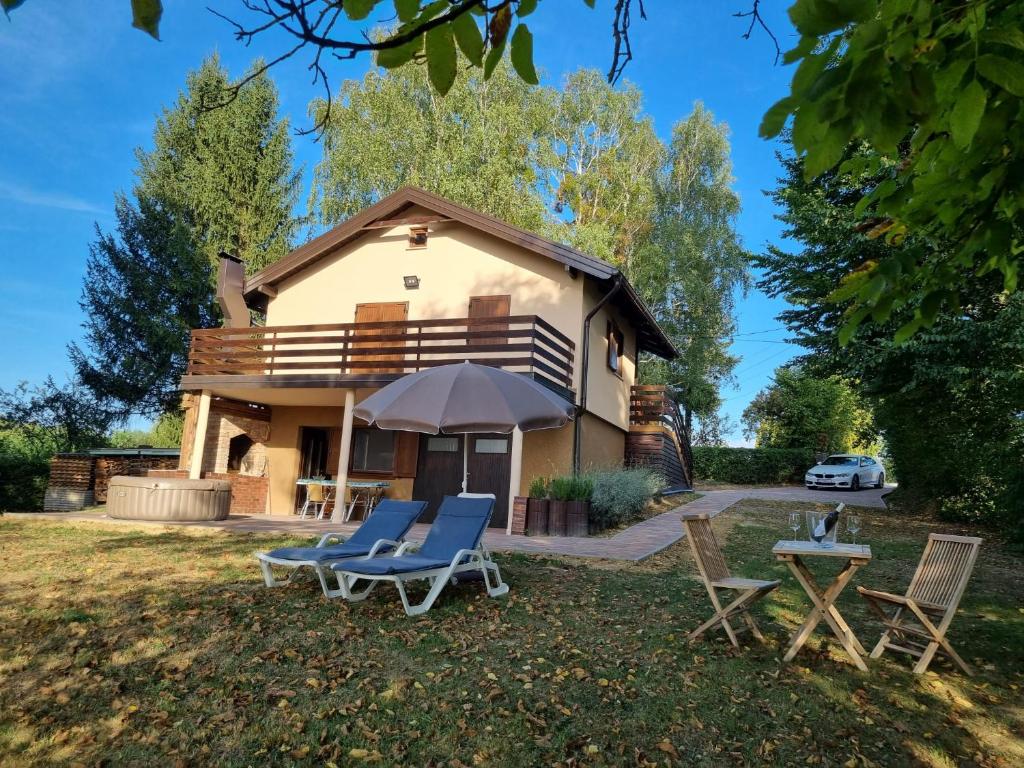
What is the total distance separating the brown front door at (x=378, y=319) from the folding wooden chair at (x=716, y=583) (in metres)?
9.17

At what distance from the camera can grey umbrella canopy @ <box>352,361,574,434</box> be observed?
7539 millimetres

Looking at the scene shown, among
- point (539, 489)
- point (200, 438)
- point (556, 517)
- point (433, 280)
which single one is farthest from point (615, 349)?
point (200, 438)

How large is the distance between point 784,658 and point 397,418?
4.65 meters

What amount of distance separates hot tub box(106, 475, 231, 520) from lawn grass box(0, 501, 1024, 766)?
475cm

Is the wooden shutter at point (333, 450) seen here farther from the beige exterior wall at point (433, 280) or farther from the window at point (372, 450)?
the beige exterior wall at point (433, 280)

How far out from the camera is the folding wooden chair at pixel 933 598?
4.65m

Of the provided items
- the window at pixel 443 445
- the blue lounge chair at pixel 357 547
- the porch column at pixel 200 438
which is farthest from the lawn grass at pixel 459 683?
the porch column at pixel 200 438

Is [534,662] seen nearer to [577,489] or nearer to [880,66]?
[880,66]

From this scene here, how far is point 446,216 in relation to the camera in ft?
48.0

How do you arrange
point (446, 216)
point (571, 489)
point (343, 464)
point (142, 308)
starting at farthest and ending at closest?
point (142, 308) < point (446, 216) < point (343, 464) < point (571, 489)

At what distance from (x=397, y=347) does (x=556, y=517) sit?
4825mm

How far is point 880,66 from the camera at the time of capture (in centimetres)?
164

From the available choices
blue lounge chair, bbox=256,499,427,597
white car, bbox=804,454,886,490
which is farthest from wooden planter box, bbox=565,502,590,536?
white car, bbox=804,454,886,490

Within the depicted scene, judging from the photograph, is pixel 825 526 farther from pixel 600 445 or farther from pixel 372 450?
pixel 372 450
